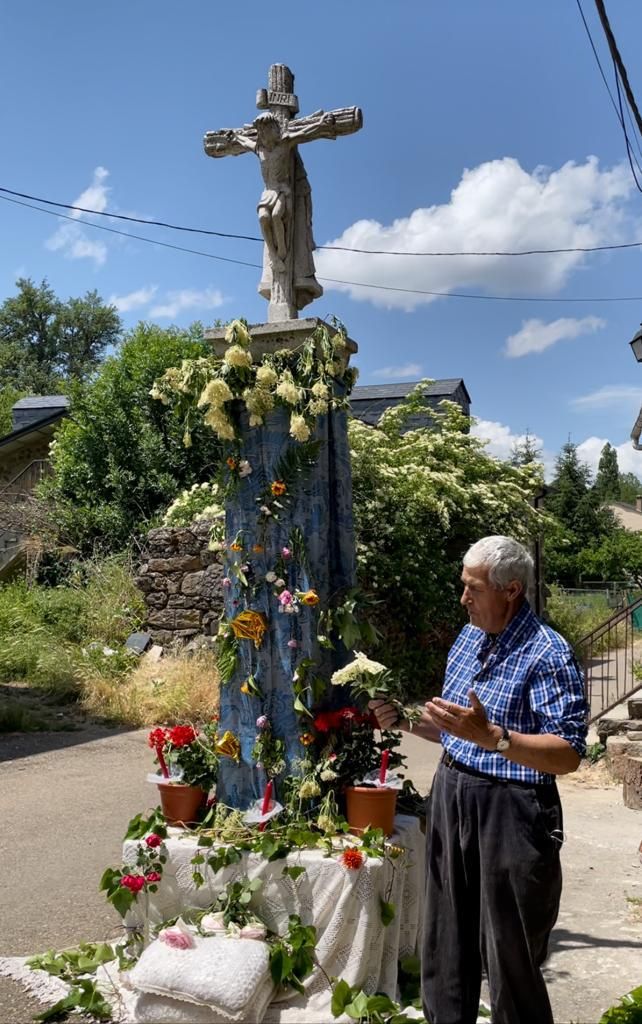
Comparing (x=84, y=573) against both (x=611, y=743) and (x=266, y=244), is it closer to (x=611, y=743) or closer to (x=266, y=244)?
(x=611, y=743)

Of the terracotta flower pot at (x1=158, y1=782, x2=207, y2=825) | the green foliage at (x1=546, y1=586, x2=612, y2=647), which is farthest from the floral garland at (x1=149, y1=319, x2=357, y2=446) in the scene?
the green foliage at (x1=546, y1=586, x2=612, y2=647)

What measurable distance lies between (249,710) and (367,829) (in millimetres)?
750

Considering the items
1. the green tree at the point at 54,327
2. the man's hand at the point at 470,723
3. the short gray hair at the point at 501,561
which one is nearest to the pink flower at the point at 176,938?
the man's hand at the point at 470,723

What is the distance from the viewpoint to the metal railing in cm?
993

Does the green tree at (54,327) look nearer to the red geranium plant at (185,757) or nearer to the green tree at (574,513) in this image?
the green tree at (574,513)

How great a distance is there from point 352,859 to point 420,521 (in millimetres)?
8659

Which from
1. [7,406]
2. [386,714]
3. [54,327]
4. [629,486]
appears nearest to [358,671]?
[386,714]

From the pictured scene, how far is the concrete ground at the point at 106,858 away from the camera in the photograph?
3777 millimetres

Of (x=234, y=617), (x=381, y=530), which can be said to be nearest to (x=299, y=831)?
(x=234, y=617)

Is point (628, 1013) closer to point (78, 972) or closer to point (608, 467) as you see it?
point (78, 972)

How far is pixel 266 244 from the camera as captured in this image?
14.5ft

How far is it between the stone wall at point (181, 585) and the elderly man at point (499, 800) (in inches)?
334

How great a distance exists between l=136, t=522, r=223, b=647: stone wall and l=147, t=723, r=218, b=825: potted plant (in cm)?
695

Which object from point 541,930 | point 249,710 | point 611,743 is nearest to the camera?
point 541,930
